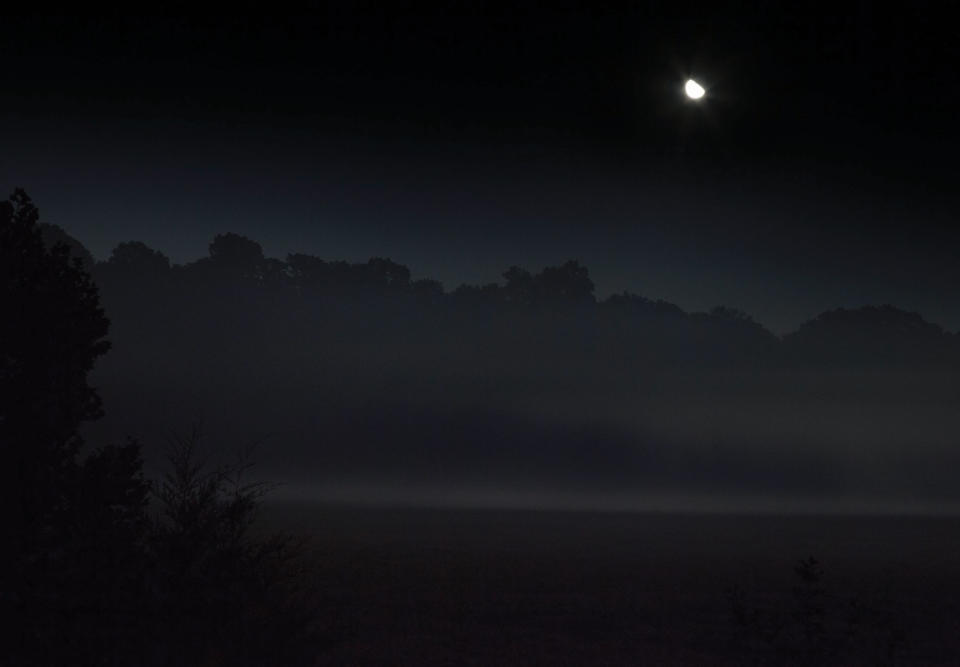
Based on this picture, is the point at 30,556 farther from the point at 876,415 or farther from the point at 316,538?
the point at 876,415

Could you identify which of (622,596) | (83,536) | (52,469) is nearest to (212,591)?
(83,536)

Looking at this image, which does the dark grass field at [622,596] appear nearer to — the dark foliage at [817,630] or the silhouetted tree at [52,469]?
the dark foliage at [817,630]

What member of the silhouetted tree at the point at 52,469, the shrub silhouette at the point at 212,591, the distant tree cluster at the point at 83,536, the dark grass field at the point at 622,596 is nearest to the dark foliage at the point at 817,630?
the dark grass field at the point at 622,596

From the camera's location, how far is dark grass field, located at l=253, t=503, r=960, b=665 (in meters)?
18.6

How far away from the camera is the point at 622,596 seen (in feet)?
91.9

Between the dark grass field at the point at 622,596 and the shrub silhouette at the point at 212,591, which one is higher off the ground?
the shrub silhouette at the point at 212,591

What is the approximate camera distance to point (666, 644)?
2053 cm

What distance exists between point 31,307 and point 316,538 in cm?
Result: 3971

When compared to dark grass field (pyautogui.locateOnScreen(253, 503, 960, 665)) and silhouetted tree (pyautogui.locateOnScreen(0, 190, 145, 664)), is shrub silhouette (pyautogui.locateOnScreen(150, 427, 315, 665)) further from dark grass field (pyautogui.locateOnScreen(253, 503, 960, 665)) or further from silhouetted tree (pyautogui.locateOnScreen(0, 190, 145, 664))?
dark grass field (pyautogui.locateOnScreen(253, 503, 960, 665))

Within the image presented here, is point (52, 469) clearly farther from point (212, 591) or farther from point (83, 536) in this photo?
point (212, 591)

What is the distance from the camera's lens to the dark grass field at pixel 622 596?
18.6 m

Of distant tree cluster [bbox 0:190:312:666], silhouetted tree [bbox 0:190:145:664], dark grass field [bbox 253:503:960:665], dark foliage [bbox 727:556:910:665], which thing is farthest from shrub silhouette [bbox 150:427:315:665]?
dark foliage [bbox 727:556:910:665]

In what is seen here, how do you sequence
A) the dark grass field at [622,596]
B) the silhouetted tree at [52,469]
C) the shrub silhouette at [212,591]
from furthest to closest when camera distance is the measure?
1. the dark grass field at [622,596]
2. the shrub silhouette at [212,591]
3. the silhouetted tree at [52,469]

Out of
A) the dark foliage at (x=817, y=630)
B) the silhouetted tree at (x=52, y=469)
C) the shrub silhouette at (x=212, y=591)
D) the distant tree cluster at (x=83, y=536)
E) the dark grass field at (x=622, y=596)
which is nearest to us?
the silhouetted tree at (x=52, y=469)
